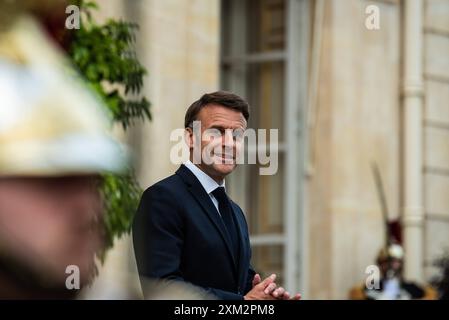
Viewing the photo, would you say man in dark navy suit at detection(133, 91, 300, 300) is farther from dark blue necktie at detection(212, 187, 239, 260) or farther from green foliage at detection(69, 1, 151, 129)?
green foliage at detection(69, 1, 151, 129)

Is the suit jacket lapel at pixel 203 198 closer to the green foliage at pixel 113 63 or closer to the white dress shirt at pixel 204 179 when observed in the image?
the white dress shirt at pixel 204 179

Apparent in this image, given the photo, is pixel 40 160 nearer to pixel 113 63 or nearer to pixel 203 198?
pixel 203 198

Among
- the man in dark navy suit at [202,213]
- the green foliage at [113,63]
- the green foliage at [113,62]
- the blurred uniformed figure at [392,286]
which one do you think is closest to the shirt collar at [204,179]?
the man in dark navy suit at [202,213]

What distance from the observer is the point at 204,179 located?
1914 millimetres

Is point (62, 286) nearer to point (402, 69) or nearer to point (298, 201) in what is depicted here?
point (298, 201)

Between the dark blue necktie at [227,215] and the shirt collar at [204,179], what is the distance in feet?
0.06

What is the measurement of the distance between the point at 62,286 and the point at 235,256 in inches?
40.8

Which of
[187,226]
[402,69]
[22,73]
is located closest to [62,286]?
[22,73]

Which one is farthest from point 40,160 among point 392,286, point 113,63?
point 392,286

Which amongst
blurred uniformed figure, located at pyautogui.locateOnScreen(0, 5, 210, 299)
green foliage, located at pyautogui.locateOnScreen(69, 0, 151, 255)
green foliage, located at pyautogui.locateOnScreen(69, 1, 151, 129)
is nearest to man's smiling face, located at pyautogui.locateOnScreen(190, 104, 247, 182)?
blurred uniformed figure, located at pyautogui.locateOnScreen(0, 5, 210, 299)

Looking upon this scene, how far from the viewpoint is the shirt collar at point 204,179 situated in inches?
75.4

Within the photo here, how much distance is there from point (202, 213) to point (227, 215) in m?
0.10

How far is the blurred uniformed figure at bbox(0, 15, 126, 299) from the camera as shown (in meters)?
0.84

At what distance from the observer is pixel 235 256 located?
1.90 meters
